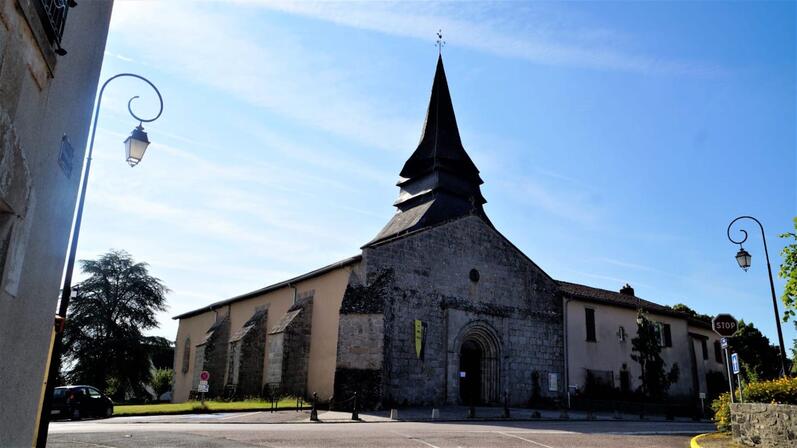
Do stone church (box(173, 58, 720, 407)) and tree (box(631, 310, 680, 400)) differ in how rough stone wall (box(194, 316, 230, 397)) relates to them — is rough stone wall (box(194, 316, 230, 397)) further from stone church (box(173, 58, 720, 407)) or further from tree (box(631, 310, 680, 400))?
tree (box(631, 310, 680, 400))

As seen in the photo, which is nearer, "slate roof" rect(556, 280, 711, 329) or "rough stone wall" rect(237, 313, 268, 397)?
"rough stone wall" rect(237, 313, 268, 397)

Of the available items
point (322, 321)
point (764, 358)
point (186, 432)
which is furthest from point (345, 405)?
point (764, 358)

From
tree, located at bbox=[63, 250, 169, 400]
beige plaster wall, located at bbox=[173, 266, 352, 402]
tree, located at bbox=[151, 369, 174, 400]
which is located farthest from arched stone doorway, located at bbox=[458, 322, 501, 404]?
tree, located at bbox=[151, 369, 174, 400]

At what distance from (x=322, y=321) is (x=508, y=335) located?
8359 millimetres

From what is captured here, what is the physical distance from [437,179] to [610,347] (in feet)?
41.3

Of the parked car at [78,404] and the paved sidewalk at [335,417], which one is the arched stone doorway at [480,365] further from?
the parked car at [78,404]

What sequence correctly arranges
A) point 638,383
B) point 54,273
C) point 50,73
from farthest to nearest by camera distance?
1. point 638,383
2. point 54,273
3. point 50,73

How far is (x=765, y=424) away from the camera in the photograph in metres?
10.6

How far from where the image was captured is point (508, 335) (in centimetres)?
2573

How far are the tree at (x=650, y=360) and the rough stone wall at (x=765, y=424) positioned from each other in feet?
58.5

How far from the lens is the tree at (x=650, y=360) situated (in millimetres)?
28531

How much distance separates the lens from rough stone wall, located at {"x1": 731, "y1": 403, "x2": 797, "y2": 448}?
33.0 feet

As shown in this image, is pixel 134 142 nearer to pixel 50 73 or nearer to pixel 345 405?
pixel 50 73

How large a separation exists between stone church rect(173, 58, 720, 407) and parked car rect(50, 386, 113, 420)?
6.20 metres
